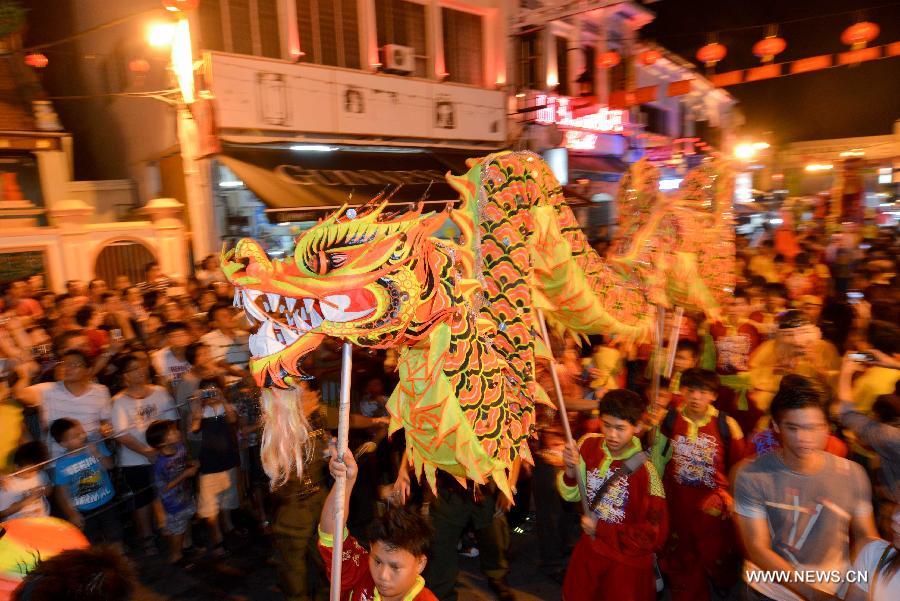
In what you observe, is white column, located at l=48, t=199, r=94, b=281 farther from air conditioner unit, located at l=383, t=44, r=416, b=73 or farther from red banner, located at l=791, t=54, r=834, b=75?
red banner, located at l=791, t=54, r=834, b=75

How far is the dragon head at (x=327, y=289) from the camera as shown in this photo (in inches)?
72.7

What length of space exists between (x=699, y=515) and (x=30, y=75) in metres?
11.1

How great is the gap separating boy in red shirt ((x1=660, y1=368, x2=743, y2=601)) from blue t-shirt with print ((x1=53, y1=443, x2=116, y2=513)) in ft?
11.3

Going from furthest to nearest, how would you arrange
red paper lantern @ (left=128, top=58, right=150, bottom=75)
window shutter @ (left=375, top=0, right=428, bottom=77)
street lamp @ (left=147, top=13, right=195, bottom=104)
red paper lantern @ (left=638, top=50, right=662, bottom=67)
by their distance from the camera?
red paper lantern @ (left=638, top=50, right=662, bottom=67), window shutter @ (left=375, top=0, right=428, bottom=77), red paper lantern @ (left=128, top=58, right=150, bottom=75), street lamp @ (left=147, top=13, right=195, bottom=104)

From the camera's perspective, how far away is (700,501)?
3.25 metres

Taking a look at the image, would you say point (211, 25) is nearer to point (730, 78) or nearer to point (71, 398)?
point (71, 398)

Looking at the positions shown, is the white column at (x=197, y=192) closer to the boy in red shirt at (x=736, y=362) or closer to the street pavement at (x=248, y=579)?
the street pavement at (x=248, y=579)

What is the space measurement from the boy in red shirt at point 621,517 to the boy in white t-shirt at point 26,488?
2756mm

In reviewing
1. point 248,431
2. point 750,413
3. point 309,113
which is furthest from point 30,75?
point 750,413

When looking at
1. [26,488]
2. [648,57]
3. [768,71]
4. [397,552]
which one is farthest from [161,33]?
[648,57]

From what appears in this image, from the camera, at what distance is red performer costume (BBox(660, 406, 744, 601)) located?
3.21 m

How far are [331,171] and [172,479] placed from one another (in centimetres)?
587

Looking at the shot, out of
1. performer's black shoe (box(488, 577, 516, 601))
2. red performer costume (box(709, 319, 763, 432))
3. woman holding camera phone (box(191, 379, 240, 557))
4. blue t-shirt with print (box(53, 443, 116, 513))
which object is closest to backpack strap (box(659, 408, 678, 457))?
red performer costume (box(709, 319, 763, 432))

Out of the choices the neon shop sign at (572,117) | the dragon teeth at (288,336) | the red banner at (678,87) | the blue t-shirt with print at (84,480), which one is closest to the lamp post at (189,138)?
the blue t-shirt with print at (84,480)
